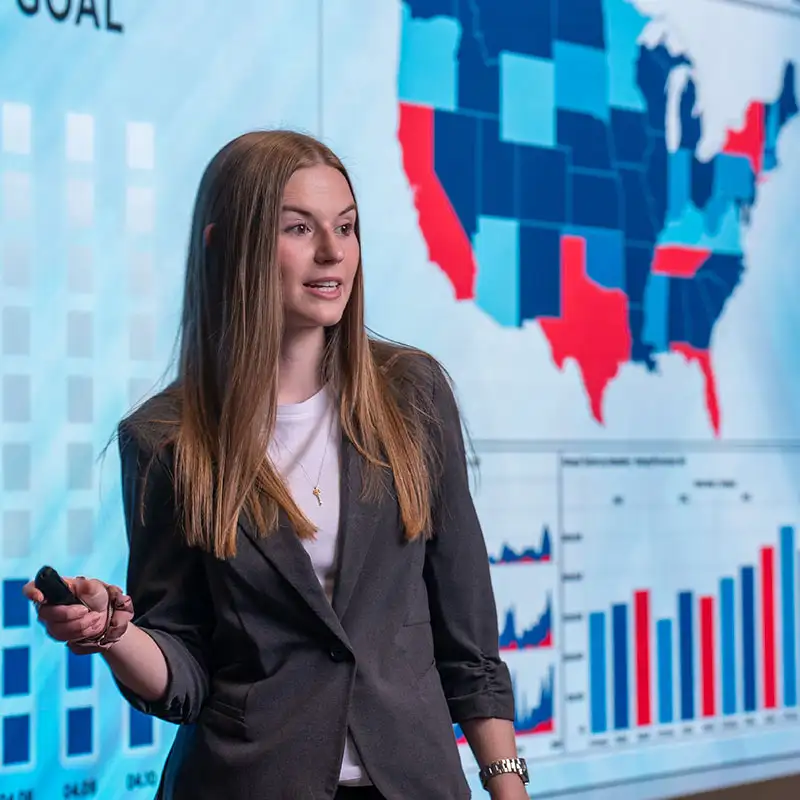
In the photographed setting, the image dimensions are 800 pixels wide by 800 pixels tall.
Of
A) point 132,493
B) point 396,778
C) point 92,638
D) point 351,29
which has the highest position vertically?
point 351,29

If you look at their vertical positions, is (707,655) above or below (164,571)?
below

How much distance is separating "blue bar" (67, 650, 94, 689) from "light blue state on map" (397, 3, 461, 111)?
1158mm

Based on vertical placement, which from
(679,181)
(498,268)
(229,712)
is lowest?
(229,712)

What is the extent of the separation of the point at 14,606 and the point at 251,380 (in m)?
0.81

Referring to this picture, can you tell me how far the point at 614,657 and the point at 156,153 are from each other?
1368 mm

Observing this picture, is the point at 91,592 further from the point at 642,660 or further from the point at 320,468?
the point at 642,660

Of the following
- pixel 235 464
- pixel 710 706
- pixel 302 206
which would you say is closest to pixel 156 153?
pixel 302 206

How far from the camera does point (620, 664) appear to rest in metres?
2.50

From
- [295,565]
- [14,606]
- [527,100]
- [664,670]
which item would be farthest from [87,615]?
[664,670]

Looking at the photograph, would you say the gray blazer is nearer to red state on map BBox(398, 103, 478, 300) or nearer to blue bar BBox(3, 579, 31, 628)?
blue bar BBox(3, 579, 31, 628)

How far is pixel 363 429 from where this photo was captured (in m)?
1.26

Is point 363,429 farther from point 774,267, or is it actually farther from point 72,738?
point 774,267

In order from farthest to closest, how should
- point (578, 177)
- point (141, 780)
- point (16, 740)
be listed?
point (578, 177) → point (141, 780) → point (16, 740)

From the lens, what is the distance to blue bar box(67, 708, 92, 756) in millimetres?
1880
